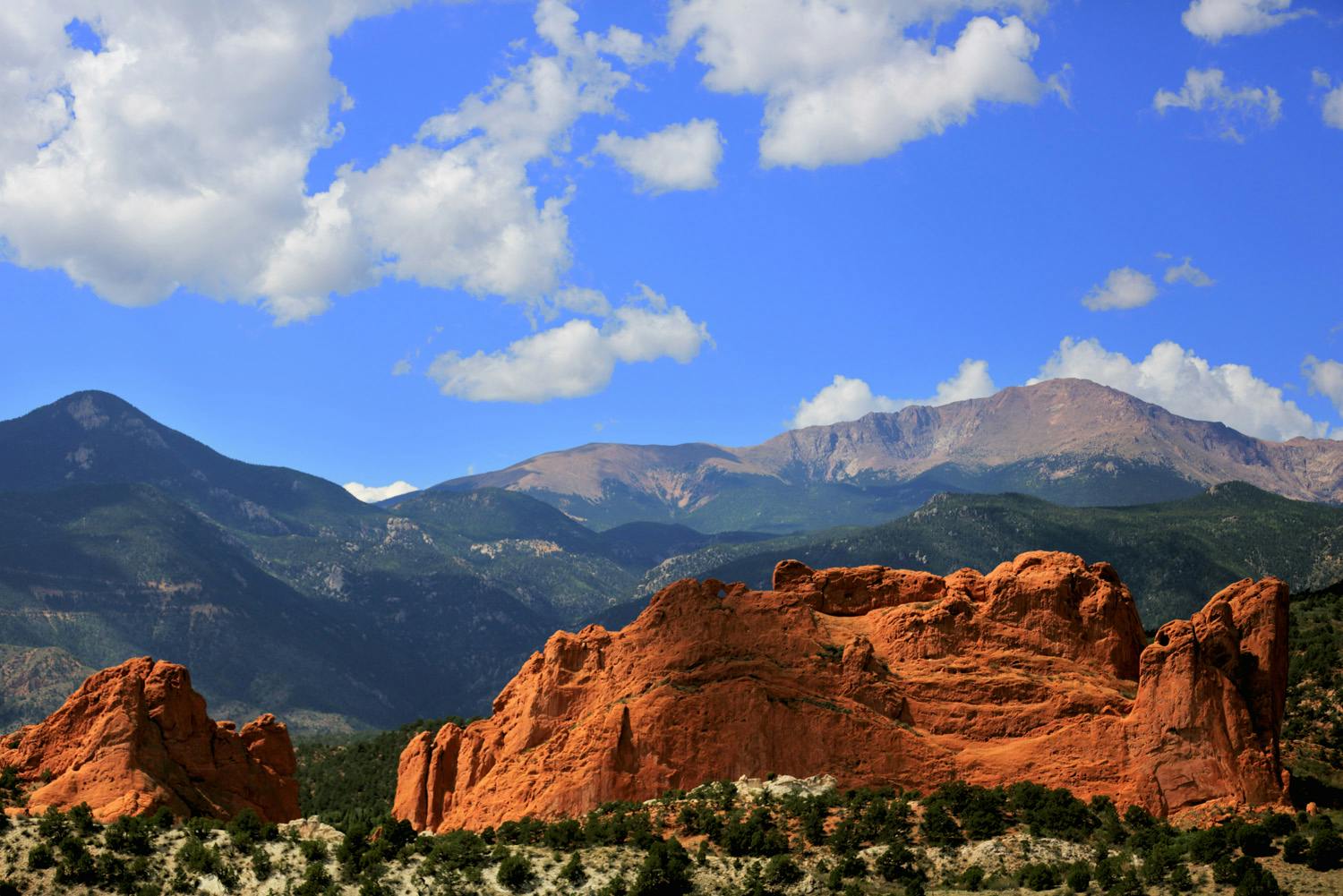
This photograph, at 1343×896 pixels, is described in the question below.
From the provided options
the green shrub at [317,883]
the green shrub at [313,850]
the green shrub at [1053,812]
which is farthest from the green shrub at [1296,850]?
the green shrub at [313,850]

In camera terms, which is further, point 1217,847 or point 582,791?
point 582,791

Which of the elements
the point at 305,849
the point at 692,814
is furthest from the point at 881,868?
the point at 305,849

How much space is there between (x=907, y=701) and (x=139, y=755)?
122 ft

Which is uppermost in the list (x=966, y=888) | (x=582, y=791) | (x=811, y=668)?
(x=811, y=668)

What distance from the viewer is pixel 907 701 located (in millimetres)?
73188

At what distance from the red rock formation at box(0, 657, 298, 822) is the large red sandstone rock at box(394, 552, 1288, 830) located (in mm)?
10249

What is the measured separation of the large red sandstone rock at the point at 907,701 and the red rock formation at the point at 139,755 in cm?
1025

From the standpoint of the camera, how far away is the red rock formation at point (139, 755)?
229ft

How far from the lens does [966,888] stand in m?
61.7

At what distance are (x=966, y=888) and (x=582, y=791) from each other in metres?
19.4

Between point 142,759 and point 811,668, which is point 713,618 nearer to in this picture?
point 811,668

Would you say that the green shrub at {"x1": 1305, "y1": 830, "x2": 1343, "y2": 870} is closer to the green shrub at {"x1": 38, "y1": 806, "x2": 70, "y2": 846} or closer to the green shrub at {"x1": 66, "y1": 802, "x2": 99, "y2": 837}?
the green shrub at {"x1": 66, "y1": 802, "x2": 99, "y2": 837}

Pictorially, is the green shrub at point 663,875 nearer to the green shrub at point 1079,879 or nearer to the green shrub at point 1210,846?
the green shrub at point 1079,879

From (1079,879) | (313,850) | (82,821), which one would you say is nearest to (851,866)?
(1079,879)
